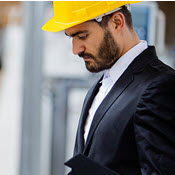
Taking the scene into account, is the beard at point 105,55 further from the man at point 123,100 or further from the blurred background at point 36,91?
the blurred background at point 36,91

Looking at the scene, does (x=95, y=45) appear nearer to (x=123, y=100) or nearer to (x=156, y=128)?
(x=123, y=100)

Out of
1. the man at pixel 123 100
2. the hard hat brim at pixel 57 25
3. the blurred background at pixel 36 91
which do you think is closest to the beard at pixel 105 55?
the man at pixel 123 100

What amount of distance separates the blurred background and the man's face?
178cm

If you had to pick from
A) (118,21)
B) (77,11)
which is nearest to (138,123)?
(118,21)

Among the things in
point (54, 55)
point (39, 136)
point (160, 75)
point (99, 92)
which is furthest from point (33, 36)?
point (160, 75)

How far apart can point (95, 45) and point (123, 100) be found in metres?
0.26

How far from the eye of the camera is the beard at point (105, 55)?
1.43 meters

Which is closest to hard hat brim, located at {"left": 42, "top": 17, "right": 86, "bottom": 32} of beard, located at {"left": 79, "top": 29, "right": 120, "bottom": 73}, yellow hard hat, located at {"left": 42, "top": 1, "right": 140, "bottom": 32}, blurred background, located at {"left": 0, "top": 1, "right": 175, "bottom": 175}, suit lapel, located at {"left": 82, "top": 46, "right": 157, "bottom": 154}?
yellow hard hat, located at {"left": 42, "top": 1, "right": 140, "bottom": 32}

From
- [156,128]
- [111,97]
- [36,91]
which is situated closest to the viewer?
[156,128]

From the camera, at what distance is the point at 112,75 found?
1.47m

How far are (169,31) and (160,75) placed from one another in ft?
6.25

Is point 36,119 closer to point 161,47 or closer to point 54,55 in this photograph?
point 54,55

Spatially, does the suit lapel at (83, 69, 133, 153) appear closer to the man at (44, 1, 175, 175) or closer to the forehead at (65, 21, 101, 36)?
the man at (44, 1, 175, 175)

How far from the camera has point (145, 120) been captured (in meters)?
1.23
